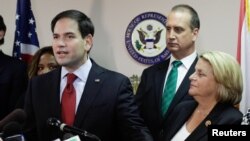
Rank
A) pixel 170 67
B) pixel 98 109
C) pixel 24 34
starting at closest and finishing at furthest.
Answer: pixel 98 109 → pixel 170 67 → pixel 24 34

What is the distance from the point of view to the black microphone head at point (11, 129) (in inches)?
61.5

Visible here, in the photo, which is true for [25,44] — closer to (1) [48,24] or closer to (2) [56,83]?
(1) [48,24]

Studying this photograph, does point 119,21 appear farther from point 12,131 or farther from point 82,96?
point 12,131

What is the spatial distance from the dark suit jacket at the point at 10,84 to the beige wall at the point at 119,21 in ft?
2.08

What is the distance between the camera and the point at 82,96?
84.8 inches

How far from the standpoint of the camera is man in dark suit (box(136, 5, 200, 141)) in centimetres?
271

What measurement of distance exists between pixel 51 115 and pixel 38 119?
0.08m

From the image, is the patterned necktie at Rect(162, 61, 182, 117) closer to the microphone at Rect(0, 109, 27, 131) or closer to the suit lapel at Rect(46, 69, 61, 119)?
the suit lapel at Rect(46, 69, 61, 119)

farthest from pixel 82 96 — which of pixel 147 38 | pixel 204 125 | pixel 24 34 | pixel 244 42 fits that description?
pixel 24 34

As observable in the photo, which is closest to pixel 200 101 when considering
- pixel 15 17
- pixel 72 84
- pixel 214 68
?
pixel 214 68

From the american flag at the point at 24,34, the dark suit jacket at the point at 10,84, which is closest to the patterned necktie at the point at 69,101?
the dark suit jacket at the point at 10,84

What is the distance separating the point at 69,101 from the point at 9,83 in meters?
1.28

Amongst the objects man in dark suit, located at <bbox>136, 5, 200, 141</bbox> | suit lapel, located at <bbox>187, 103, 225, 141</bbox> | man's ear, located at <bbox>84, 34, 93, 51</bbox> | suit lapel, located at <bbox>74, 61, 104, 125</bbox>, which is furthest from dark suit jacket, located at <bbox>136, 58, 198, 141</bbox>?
man's ear, located at <bbox>84, 34, 93, 51</bbox>

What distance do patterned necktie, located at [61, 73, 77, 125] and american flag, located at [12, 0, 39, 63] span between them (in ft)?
5.39
